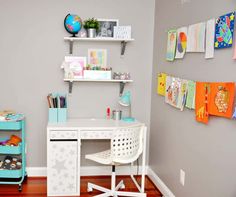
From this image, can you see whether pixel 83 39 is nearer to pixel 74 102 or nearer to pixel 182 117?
pixel 74 102

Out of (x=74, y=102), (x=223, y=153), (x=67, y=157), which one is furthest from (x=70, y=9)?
(x=223, y=153)

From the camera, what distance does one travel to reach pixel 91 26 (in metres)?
3.10

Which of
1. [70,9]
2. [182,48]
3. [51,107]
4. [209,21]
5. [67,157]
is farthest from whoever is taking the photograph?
[70,9]

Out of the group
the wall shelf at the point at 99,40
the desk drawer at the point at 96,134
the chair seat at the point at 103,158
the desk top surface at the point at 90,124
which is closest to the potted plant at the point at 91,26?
the wall shelf at the point at 99,40

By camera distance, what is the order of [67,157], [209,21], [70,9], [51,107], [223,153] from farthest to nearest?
[70,9], [51,107], [67,157], [209,21], [223,153]

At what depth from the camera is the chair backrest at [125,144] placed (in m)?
2.57

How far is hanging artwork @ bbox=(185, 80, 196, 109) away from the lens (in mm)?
2227

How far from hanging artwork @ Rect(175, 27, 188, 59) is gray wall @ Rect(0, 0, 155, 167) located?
854 millimetres

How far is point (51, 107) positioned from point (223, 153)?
6.12 feet

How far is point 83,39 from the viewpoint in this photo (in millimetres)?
3137

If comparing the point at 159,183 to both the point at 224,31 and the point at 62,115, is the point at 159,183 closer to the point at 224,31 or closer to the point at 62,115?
the point at 62,115

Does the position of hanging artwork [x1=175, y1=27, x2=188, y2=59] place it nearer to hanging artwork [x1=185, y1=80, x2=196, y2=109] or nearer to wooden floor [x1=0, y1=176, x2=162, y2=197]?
hanging artwork [x1=185, y1=80, x2=196, y2=109]

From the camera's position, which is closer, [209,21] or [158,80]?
[209,21]

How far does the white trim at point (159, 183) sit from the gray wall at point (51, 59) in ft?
2.17
